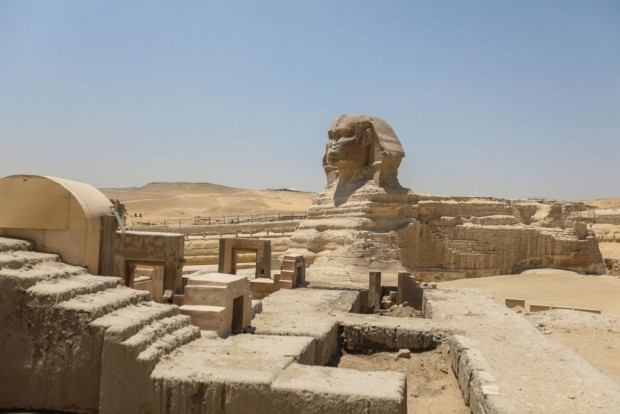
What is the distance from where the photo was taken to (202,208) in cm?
6862

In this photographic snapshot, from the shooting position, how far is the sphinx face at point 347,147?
1970 cm

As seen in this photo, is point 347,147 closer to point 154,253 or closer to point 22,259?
point 154,253

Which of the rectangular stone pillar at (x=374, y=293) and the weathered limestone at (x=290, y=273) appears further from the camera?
the rectangular stone pillar at (x=374, y=293)

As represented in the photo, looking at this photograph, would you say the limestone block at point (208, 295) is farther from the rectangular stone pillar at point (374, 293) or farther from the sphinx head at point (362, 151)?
the sphinx head at point (362, 151)

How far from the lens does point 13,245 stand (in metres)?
6.38

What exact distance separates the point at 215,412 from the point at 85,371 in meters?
1.48

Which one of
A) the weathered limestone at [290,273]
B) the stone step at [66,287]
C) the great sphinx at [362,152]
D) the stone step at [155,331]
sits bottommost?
the weathered limestone at [290,273]

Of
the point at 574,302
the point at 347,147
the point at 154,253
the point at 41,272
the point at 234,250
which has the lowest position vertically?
the point at 574,302

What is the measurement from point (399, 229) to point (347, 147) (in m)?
3.65

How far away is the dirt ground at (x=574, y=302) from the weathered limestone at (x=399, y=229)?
1281 millimetres

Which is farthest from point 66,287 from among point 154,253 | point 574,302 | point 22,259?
point 574,302

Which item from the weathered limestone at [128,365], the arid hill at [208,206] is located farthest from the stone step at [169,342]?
the arid hill at [208,206]

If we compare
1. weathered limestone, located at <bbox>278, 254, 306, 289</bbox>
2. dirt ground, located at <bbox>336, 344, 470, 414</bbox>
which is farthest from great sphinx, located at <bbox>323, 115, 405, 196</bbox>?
dirt ground, located at <bbox>336, 344, 470, 414</bbox>

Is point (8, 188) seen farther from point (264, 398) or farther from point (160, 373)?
point (264, 398)
